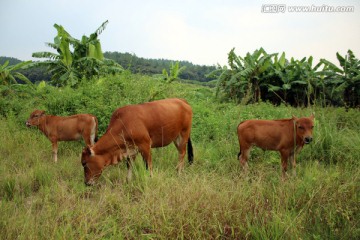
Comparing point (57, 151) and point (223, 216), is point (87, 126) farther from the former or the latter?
point (223, 216)

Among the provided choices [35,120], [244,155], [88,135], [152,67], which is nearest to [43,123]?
[35,120]

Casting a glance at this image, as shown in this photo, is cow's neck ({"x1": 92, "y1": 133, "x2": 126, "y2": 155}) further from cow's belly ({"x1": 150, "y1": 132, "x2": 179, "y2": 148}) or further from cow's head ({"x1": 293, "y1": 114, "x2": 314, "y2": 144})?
cow's head ({"x1": 293, "y1": 114, "x2": 314, "y2": 144})

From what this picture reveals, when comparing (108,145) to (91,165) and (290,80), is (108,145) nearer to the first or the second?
(91,165)

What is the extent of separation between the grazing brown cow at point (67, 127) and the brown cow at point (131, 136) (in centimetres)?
201

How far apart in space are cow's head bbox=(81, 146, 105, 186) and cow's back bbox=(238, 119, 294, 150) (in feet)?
8.52

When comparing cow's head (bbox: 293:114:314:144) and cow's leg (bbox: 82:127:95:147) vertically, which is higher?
cow's head (bbox: 293:114:314:144)

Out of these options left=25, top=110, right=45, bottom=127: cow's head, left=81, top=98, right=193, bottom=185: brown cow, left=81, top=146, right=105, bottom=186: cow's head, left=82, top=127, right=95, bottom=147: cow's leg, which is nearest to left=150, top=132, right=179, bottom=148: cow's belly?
left=81, top=98, right=193, bottom=185: brown cow

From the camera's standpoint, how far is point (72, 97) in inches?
360

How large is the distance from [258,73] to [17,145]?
428 inches

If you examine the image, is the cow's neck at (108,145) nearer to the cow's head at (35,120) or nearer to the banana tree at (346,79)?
the cow's head at (35,120)

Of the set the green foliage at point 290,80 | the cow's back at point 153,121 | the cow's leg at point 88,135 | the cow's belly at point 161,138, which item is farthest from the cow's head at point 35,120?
the green foliage at point 290,80

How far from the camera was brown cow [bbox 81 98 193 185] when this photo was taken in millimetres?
5012

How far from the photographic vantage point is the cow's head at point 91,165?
498cm

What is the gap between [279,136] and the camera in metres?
5.54
